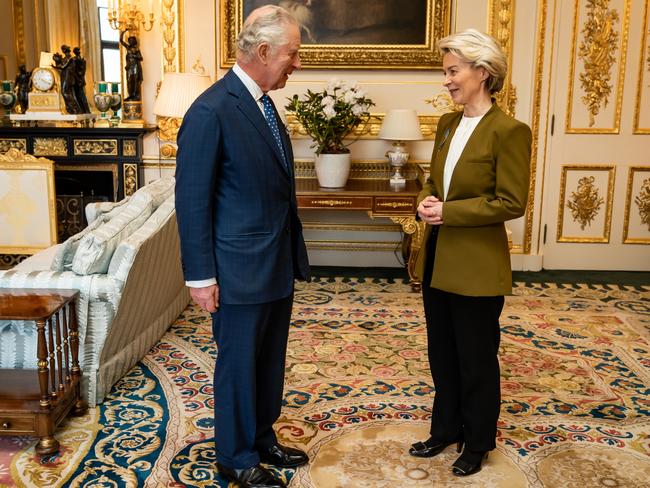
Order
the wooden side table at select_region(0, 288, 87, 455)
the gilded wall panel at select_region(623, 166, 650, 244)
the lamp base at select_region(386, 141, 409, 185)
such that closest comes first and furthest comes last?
1. the wooden side table at select_region(0, 288, 87, 455)
2. the lamp base at select_region(386, 141, 409, 185)
3. the gilded wall panel at select_region(623, 166, 650, 244)

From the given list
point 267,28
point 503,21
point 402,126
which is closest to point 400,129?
point 402,126

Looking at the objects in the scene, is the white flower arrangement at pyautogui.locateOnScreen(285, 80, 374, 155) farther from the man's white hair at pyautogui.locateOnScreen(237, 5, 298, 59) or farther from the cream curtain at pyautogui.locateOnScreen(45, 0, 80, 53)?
the man's white hair at pyautogui.locateOnScreen(237, 5, 298, 59)

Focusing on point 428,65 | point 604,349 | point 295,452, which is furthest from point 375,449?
point 428,65

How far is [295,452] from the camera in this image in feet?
9.91

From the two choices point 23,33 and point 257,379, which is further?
point 23,33

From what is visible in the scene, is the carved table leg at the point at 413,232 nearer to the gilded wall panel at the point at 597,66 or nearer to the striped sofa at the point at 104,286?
the gilded wall panel at the point at 597,66

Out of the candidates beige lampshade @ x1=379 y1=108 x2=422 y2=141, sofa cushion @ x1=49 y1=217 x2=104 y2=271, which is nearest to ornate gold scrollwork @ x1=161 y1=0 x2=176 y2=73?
beige lampshade @ x1=379 y1=108 x2=422 y2=141

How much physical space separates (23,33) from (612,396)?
5162 millimetres

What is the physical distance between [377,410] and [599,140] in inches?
149

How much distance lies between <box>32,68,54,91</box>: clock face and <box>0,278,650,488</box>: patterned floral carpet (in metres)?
2.33

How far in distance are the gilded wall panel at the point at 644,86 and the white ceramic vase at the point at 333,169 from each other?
2.56 metres

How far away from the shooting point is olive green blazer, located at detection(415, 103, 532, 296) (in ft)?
8.46

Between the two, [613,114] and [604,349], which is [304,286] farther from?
[613,114]

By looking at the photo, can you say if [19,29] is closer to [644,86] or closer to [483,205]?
[483,205]
